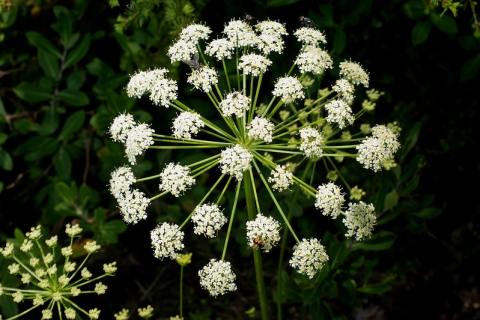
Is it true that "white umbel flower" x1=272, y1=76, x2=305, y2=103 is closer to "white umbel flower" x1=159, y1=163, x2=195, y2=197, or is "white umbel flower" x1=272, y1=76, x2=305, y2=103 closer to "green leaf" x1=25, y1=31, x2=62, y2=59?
"white umbel flower" x1=159, y1=163, x2=195, y2=197

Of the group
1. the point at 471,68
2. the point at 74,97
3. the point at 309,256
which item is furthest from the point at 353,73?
the point at 74,97

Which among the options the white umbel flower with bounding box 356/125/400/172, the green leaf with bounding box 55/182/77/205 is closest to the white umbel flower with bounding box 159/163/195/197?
the white umbel flower with bounding box 356/125/400/172

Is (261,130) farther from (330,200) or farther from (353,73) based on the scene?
(353,73)

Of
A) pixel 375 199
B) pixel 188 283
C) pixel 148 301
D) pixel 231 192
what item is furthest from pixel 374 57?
pixel 148 301

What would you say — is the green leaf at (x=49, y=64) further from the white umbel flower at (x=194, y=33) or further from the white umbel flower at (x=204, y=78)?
the white umbel flower at (x=204, y=78)

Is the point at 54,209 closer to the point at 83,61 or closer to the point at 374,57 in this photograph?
the point at 83,61
